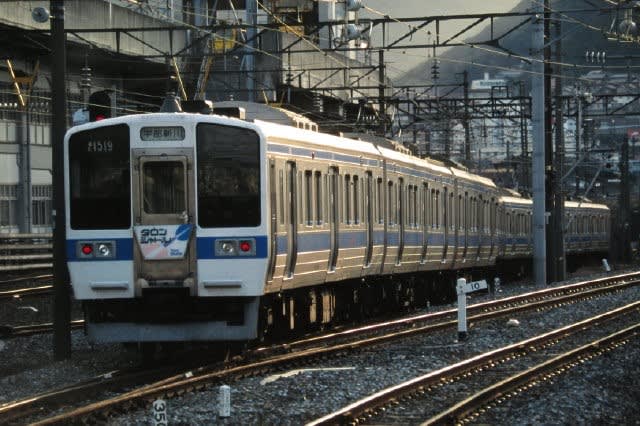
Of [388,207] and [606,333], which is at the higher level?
[388,207]

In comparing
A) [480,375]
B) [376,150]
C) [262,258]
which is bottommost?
[480,375]

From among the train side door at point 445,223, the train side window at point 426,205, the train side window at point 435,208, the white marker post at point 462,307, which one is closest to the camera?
the white marker post at point 462,307

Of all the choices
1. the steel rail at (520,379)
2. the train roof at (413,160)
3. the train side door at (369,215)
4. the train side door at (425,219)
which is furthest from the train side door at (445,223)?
the steel rail at (520,379)

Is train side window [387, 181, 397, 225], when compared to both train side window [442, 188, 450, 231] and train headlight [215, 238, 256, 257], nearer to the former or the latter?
train side window [442, 188, 450, 231]

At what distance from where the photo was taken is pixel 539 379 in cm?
1344

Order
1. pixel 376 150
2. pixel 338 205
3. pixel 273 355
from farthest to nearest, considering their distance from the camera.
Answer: pixel 376 150, pixel 338 205, pixel 273 355

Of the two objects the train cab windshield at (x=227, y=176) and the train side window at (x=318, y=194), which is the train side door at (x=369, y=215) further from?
the train cab windshield at (x=227, y=176)

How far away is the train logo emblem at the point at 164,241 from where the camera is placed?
1427 cm

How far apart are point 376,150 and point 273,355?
6075 mm

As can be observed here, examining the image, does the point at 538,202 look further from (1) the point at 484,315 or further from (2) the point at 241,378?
(2) the point at 241,378

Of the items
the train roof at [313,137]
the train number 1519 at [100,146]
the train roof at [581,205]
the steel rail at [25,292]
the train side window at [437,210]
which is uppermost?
the train roof at [313,137]

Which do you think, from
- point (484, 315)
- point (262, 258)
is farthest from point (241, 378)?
point (484, 315)

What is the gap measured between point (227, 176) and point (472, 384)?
3346mm

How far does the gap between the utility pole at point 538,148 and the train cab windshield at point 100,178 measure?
18.2 m
